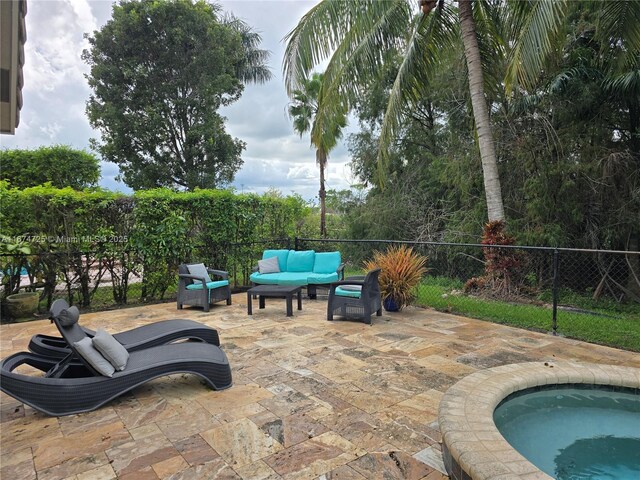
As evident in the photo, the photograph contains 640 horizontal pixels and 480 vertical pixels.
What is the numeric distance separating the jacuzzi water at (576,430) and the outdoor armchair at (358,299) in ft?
8.83

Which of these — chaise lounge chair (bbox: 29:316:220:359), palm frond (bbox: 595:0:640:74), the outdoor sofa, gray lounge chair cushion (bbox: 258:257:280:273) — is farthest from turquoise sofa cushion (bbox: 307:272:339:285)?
palm frond (bbox: 595:0:640:74)

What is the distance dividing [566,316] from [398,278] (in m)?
2.66

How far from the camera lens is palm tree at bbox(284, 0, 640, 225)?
6.83 metres

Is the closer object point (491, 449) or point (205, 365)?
point (491, 449)

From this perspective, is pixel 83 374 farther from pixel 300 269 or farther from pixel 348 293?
pixel 300 269

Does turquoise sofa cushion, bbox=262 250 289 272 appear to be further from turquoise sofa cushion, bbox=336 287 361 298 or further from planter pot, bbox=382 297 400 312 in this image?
planter pot, bbox=382 297 400 312

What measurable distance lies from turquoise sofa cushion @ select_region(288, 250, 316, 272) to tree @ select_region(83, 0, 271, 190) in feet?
32.4

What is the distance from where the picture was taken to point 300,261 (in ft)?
23.7

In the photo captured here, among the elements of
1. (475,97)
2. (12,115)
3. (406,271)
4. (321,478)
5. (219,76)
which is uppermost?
(219,76)

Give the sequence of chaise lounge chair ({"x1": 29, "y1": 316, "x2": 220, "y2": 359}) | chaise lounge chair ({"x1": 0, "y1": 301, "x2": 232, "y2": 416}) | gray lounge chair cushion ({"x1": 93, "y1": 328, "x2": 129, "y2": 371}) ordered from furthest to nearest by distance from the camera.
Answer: chaise lounge chair ({"x1": 29, "y1": 316, "x2": 220, "y2": 359}) → gray lounge chair cushion ({"x1": 93, "y1": 328, "x2": 129, "y2": 371}) → chaise lounge chair ({"x1": 0, "y1": 301, "x2": 232, "y2": 416})

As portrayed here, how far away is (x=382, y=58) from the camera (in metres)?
7.66

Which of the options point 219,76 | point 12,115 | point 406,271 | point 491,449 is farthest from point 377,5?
point 219,76

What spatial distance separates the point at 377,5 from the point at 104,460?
7.73 metres

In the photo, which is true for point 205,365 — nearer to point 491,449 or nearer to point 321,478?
point 321,478
